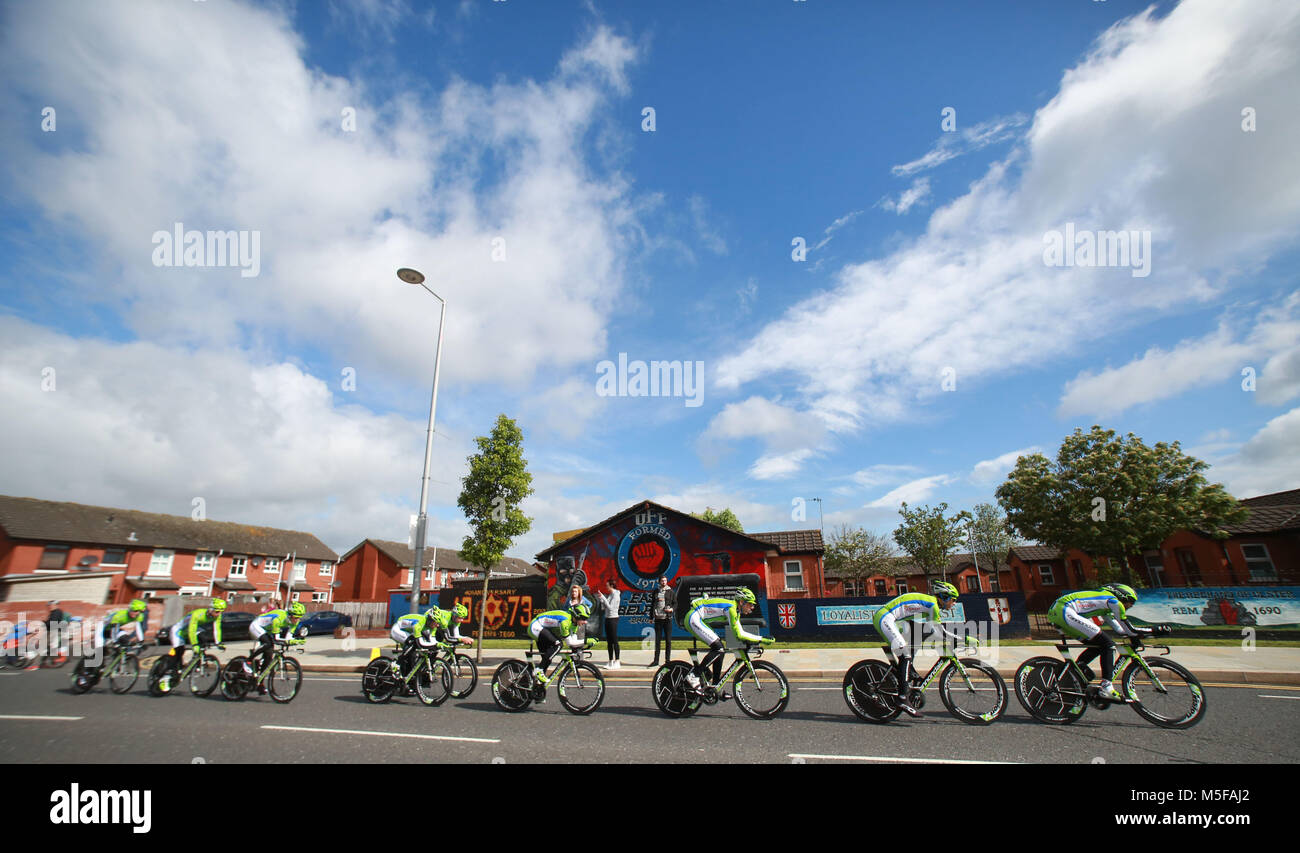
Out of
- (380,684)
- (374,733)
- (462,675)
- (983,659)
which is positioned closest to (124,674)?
(380,684)

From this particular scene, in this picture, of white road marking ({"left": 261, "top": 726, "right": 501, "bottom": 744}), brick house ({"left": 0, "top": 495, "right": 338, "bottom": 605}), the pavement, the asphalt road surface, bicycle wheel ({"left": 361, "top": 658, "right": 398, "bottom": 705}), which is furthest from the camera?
brick house ({"left": 0, "top": 495, "right": 338, "bottom": 605})

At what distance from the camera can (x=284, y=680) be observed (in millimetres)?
9023

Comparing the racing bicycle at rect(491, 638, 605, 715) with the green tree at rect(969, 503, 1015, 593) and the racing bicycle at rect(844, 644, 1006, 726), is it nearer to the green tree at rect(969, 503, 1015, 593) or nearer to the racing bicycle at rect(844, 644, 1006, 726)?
the racing bicycle at rect(844, 644, 1006, 726)

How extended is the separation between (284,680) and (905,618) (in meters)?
10.3

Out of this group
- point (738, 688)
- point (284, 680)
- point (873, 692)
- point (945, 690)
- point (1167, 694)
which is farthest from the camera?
point (284, 680)

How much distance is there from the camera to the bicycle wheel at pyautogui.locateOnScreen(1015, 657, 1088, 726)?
21.4 feet

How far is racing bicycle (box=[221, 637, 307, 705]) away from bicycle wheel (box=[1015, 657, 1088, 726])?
11.2 meters

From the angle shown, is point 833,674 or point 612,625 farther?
point 612,625

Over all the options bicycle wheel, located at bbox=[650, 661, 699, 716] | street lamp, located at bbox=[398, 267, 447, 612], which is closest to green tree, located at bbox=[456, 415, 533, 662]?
street lamp, located at bbox=[398, 267, 447, 612]

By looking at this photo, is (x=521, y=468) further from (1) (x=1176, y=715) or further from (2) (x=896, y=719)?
(1) (x=1176, y=715)

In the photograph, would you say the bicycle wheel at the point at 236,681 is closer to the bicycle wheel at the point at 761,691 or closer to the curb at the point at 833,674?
the curb at the point at 833,674

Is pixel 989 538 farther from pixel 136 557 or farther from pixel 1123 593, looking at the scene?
pixel 136 557

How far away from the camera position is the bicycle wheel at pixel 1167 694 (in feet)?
20.5
